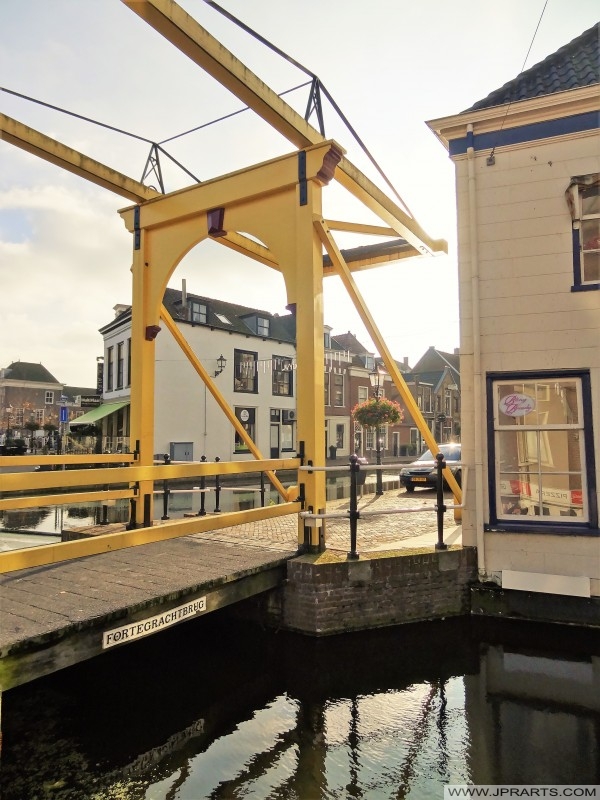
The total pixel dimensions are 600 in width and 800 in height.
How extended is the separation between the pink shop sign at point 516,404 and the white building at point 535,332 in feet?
0.05

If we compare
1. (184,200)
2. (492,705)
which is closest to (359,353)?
(184,200)

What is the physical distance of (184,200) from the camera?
652 cm

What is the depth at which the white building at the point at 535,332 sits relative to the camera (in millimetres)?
5652

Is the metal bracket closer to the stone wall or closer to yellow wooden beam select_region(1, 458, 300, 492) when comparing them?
yellow wooden beam select_region(1, 458, 300, 492)

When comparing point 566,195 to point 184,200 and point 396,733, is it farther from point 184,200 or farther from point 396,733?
point 396,733

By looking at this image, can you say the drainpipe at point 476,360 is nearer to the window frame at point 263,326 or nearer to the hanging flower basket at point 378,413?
the hanging flower basket at point 378,413

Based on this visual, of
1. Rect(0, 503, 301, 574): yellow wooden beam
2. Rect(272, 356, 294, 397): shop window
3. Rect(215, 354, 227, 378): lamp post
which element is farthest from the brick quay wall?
Rect(272, 356, 294, 397): shop window

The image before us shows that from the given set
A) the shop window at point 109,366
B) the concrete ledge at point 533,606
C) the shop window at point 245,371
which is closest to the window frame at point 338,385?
the shop window at point 245,371

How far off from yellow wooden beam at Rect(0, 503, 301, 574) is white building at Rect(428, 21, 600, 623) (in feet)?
8.17

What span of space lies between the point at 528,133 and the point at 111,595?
6562mm

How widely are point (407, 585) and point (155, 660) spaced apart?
8.66ft

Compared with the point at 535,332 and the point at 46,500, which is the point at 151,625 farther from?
the point at 535,332

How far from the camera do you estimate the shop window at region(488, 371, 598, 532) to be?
5688 mm

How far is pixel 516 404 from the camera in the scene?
6.01 m
